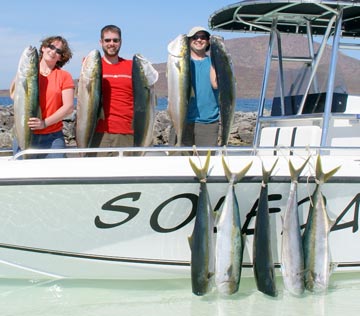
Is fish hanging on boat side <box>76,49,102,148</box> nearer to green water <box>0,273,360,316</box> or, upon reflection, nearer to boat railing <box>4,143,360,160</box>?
boat railing <box>4,143,360,160</box>

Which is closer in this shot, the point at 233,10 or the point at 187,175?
the point at 187,175

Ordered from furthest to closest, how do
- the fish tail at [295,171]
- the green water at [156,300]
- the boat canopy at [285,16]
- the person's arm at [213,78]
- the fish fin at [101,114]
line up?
the boat canopy at [285,16], the person's arm at [213,78], the fish fin at [101,114], the fish tail at [295,171], the green water at [156,300]

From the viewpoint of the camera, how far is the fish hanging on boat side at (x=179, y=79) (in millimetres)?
5016

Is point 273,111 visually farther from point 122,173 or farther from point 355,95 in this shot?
point 122,173

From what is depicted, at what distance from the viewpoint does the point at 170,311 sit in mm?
4461

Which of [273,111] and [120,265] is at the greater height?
[273,111]

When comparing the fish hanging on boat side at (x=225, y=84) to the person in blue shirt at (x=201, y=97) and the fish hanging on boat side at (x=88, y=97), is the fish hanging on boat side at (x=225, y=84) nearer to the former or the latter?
the person in blue shirt at (x=201, y=97)

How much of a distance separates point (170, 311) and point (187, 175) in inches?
41.7

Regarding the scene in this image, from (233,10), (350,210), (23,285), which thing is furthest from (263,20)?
(23,285)

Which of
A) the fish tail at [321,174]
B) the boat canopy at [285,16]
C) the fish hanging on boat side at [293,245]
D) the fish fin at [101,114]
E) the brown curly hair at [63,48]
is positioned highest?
the boat canopy at [285,16]

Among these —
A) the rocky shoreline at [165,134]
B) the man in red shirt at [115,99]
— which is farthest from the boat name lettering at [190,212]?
the rocky shoreline at [165,134]

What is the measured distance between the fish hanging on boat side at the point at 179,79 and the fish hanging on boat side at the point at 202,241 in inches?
28.7

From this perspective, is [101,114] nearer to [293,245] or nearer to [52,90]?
[52,90]

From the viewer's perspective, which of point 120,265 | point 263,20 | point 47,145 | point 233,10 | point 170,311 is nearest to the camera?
point 170,311
